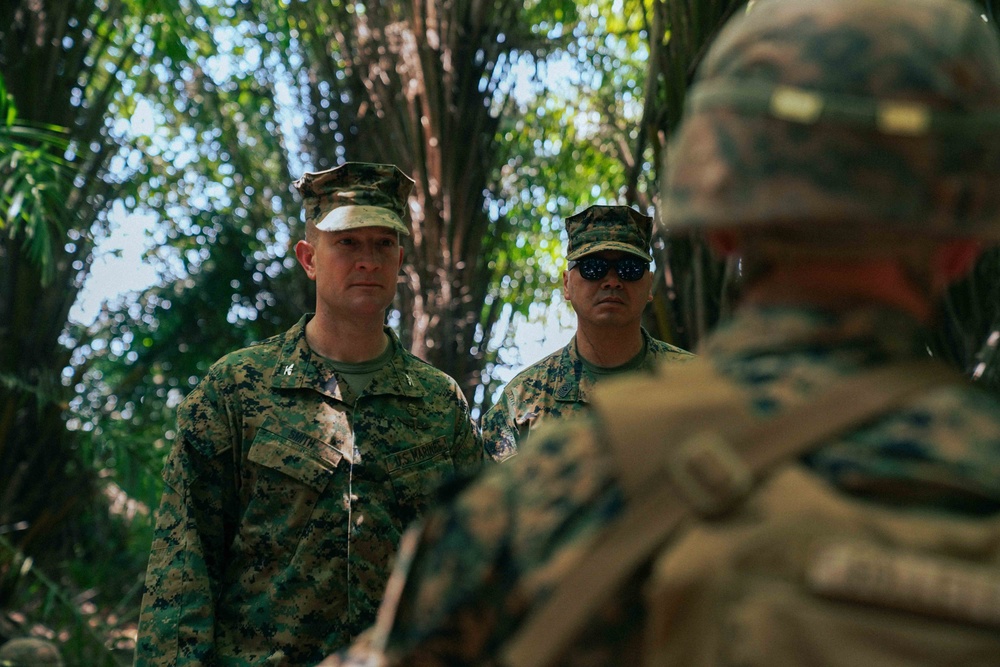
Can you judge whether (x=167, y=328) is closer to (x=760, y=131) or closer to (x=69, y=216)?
(x=69, y=216)

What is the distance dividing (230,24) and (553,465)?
458 inches

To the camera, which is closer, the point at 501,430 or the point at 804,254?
the point at 804,254

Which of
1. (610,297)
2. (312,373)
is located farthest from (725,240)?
(610,297)

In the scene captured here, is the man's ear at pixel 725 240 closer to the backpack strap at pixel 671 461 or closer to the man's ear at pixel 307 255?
the backpack strap at pixel 671 461

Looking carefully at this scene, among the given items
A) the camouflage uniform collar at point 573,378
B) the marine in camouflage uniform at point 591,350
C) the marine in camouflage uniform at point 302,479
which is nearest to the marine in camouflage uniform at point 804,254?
the marine in camouflage uniform at point 302,479

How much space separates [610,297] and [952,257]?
3.80 m

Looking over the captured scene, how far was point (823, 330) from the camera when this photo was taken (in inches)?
52.4

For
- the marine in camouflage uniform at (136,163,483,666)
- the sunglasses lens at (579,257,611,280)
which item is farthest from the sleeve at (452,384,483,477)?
the sunglasses lens at (579,257,611,280)

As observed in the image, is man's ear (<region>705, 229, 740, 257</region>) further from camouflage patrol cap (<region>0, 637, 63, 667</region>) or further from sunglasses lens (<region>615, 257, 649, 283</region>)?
camouflage patrol cap (<region>0, 637, 63, 667</region>)

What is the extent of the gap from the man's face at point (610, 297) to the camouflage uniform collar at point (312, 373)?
125cm

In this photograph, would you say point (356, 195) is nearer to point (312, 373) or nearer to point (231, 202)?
point (312, 373)

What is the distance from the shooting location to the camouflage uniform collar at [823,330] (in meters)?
1.33

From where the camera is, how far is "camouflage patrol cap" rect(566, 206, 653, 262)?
5.40 m

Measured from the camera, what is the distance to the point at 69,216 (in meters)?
7.50
